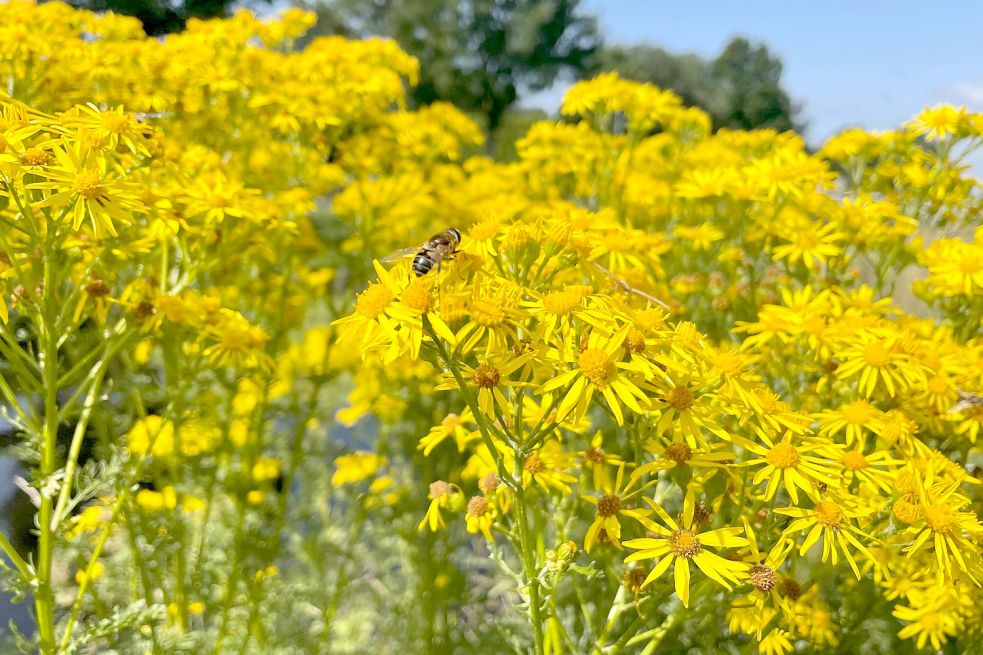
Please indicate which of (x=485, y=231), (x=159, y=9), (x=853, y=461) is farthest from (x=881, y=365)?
(x=159, y=9)

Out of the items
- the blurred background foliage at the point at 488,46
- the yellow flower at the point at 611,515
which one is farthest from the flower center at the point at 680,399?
the blurred background foliage at the point at 488,46

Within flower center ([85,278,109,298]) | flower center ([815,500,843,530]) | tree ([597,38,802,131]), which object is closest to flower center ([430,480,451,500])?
flower center ([815,500,843,530])

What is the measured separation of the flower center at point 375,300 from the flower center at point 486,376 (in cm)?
26

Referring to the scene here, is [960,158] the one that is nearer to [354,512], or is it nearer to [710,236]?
[710,236]

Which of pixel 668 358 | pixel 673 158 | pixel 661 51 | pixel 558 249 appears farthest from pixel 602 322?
pixel 661 51

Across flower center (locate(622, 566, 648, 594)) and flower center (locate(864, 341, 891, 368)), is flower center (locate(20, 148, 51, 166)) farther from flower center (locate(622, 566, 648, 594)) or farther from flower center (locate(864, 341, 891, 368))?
flower center (locate(864, 341, 891, 368))

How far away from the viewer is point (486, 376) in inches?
56.1

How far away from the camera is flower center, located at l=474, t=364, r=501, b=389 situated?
56.1 inches

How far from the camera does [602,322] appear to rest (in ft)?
4.88

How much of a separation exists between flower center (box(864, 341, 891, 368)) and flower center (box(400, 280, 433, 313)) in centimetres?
142

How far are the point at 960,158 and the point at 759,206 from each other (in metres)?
1.06

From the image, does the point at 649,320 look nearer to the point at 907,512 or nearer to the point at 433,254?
the point at 433,254

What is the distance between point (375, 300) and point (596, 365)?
A: 1.65 ft

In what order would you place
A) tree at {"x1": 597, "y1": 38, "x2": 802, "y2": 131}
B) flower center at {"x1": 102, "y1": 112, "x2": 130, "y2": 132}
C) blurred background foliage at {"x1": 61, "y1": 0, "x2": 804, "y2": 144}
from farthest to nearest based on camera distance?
tree at {"x1": 597, "y1": 38, "x2": 802, "y2": 131} → blurred background foliage at {"x1": 61, "y1": 0, "x2": 804, "y2": 144} → flower center at {"x1": 102, "y1": 112, "x2": 130, "y2": 132}
